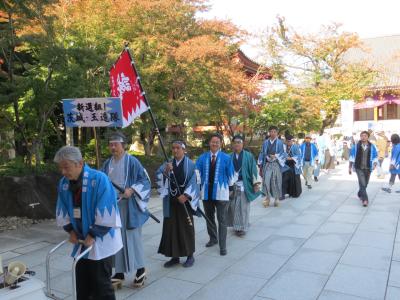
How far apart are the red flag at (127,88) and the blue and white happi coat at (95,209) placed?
1.54 meters

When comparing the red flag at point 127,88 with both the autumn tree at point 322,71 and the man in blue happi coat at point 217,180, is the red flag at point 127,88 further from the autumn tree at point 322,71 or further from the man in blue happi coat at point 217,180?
the autumn tree at point 322,71

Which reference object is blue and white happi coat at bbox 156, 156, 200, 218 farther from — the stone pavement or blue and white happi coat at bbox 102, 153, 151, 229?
the stone pavement

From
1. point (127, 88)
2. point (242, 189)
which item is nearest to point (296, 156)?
point (242, 189)

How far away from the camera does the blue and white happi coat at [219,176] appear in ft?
17.9

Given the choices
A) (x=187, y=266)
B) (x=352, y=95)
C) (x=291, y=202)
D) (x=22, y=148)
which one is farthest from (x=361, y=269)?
(x=352, y=95)

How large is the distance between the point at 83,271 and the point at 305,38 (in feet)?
68.6

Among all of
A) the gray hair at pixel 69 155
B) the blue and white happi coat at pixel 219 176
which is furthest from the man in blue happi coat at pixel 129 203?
the blue and white happi coat at pixel 219 176

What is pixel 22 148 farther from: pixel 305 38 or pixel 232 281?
pixel 305 38

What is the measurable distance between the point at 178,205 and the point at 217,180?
0.81 meters

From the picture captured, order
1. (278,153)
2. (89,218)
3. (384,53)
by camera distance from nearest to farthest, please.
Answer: (89,218) < (278,153) < (384,53)

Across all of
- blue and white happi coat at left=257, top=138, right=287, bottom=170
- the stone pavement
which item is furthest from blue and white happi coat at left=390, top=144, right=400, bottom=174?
blue and white happi coat at left=257, top=138, right=287, bottom=170

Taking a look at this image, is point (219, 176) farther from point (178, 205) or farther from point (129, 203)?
point (129, 203)

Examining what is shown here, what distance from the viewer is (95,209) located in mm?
3105

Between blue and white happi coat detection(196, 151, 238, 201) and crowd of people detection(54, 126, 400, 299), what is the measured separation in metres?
0.01
